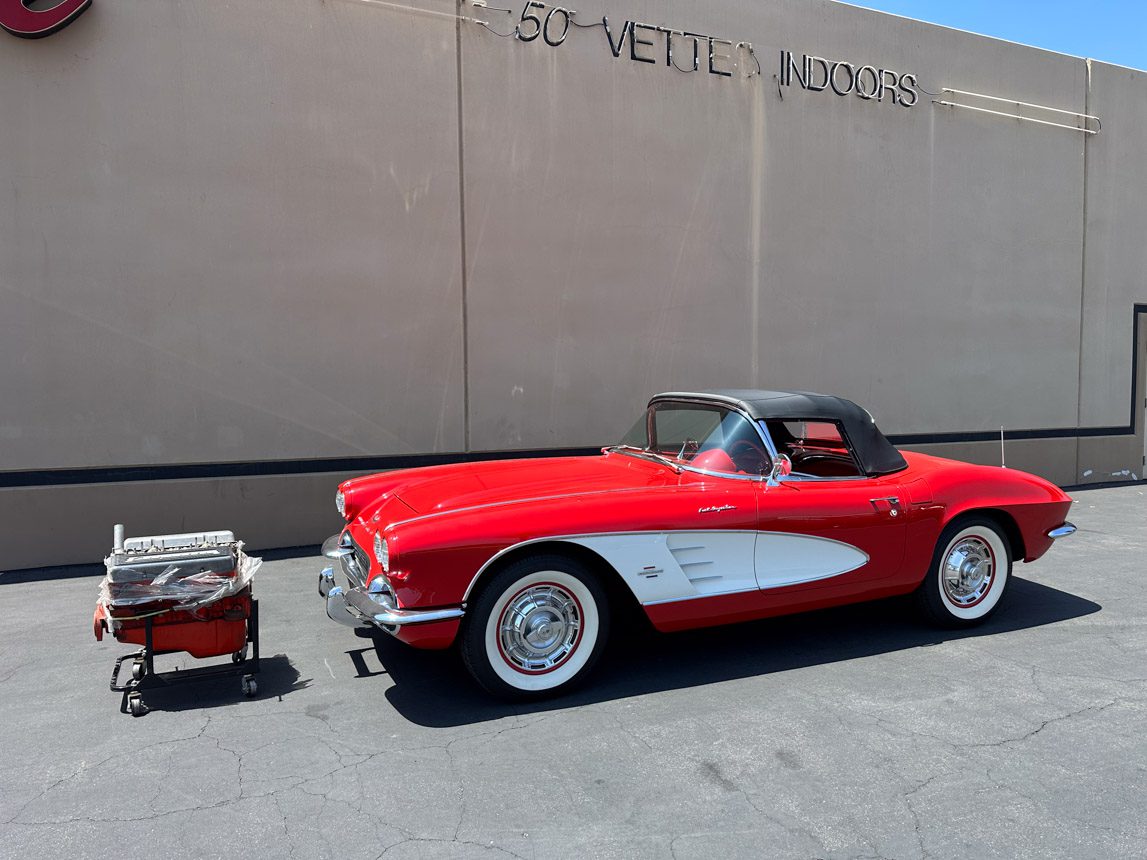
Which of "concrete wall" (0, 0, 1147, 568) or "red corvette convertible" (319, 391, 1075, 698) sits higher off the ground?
"concrete wall" (0, 0, 1147, 568)

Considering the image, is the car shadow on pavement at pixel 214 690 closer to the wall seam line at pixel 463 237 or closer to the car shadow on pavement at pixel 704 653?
the car shadow on pavement at pixel 704 653

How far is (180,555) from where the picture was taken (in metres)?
3.96

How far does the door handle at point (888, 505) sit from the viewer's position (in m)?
4.70

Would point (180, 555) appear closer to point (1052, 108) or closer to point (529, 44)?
point (529, 44)

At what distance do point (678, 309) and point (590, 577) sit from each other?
18.0ft

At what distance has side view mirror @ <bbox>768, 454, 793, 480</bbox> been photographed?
4422 mm

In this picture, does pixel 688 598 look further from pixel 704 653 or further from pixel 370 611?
pixel 370 611

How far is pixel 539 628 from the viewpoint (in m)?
3.93

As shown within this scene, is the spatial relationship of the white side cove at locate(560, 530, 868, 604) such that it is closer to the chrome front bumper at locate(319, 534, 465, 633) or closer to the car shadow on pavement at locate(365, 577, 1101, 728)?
the car shadow on pavement at locate(365, 577, 1101, 728)

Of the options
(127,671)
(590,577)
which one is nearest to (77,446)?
(127,671)

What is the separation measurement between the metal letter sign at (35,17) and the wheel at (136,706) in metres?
5.57

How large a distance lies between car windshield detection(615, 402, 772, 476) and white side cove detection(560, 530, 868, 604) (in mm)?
420

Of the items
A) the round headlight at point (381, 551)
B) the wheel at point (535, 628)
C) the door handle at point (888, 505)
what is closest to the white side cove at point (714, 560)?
the wheel at point (535, 628)

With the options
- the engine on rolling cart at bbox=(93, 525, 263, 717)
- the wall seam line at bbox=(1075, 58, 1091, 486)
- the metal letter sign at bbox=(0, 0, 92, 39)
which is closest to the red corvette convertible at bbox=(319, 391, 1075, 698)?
the engine on rolling cart at bbox=(93, 525, 263, 717)
